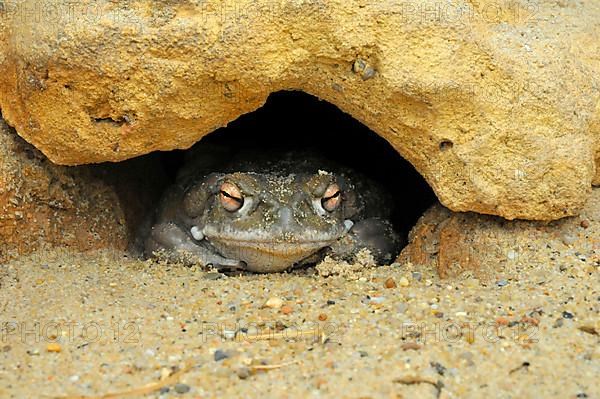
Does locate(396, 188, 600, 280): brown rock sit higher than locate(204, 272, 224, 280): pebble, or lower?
higher

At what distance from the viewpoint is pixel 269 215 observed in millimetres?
3393

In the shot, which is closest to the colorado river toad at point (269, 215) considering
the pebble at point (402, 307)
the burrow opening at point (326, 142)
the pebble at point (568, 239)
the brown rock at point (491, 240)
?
the burrow opening at point (326, 142)

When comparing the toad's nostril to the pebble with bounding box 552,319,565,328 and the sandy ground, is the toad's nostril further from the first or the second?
the pebble with bounding box 552,319,565,328

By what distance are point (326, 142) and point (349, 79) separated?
1.70 m

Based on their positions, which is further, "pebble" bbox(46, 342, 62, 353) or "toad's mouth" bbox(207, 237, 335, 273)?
"toad's mouth" bbox(207, 237, 335, 273)

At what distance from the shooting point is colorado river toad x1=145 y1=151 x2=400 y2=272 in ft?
11.2

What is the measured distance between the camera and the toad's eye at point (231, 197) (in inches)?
138

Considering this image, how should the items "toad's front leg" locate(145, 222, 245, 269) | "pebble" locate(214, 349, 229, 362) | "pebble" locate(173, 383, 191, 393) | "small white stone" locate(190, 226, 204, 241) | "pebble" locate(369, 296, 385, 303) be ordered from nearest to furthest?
"pebble" locate(173, 383, 191, 393), "pebble" locate(214, 349, 229, 362), "pebble" locate(369, 296, 385, 303), "toad's front leg" locate(145, 222, 245, 269), "small white stone" locate(190, 226, 204, 241)

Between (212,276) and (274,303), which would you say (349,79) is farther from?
(212,276)

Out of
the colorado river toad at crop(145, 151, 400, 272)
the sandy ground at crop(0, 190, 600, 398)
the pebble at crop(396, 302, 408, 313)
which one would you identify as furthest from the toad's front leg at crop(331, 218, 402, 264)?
the pebble at crop(396, 302, 408, 313)

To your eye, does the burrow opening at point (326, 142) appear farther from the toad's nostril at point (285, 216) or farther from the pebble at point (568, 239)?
the pebble at point (568, 239)

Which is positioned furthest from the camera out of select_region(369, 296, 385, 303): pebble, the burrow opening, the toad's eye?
the burrow opening

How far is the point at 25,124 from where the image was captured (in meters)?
2.91

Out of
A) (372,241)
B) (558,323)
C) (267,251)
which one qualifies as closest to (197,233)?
(267,251)
